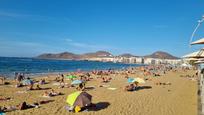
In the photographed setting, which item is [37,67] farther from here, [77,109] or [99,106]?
[77,109]

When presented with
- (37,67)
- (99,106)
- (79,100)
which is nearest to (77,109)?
(79,100)

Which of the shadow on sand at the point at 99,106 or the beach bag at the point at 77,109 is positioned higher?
the beach bag at the point at 77,109

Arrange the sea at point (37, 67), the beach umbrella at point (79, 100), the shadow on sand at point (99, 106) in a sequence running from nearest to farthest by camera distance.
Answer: the beach umbrella at point (79, 100) < the shadow on sand at point (99, 106) < the sea at point (37, 67)

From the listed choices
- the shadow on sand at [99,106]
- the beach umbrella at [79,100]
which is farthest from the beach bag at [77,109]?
the shadow on sand at [99,106]

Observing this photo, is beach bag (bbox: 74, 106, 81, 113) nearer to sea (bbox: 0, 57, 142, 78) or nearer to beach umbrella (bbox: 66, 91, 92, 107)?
beach umbrella (bbox: 66, 91, 92, 107)

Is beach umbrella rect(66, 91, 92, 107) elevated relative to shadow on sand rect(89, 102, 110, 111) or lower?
elevated

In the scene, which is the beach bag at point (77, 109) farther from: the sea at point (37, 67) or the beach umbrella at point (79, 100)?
the sea at point (37, 67)

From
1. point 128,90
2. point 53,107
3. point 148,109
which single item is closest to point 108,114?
point 148,109

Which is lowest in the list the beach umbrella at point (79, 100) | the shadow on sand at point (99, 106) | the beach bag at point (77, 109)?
the shadow on sand at point (99, 106)

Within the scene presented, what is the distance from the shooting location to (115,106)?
1273 centimetres

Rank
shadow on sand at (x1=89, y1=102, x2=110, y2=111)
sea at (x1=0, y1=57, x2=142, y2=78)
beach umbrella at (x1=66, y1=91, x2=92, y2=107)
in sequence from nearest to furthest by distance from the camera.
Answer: beach umbrella at (x1=66, y1=91, x2=92, y2=107)
shadow on sand at (x1=89, y1=102, x2=110, y2=111)
sea at (x1=0, y1=57, x2=142, y2=78)

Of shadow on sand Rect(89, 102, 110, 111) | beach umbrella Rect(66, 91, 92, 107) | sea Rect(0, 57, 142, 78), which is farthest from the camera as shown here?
sea Rect(0, 57, 142, 78)

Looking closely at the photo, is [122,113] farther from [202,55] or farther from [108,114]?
[202,55]

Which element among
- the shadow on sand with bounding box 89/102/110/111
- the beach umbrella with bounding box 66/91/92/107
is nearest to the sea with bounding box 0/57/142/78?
the shadow on sand with bounding box 89/102/110/111
